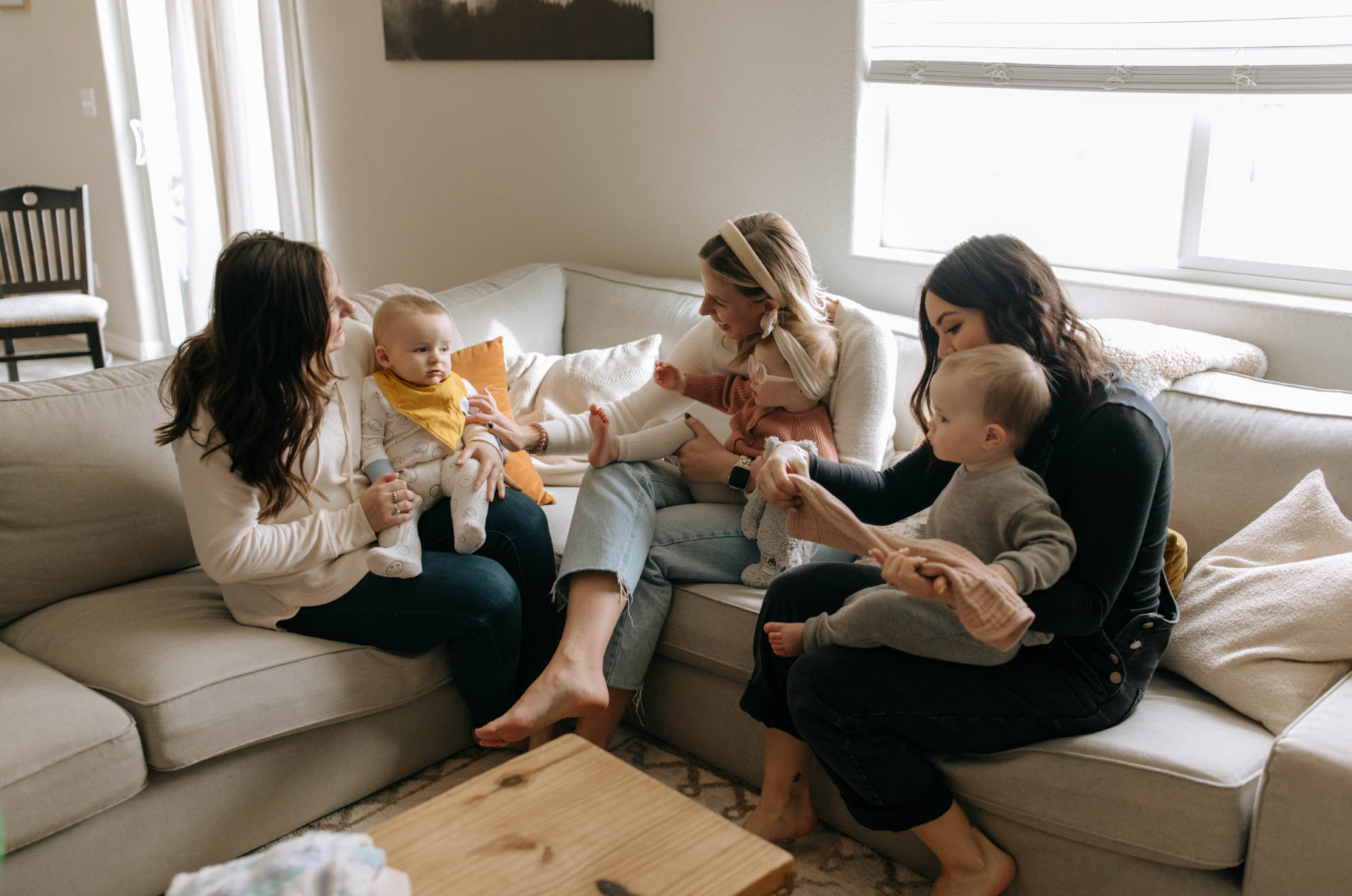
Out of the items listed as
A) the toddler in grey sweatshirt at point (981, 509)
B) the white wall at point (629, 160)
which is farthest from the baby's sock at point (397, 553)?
the white wall at point (629, 160)

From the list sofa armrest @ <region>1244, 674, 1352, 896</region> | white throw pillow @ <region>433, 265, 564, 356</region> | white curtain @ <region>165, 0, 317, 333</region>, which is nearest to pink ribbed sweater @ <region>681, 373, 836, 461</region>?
white throw pillow @ <region>433, 265, 564, 356</region>

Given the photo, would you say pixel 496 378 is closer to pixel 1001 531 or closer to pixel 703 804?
pixel 703 804

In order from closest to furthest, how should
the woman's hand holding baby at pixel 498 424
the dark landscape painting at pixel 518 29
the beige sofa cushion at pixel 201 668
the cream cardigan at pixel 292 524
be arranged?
the beige sofa cushion at pixel 201 668 < the cream cardigan at pixel 292 524 < the woman's hand holding baby at pixel 498 424 < the dark landscape painting at pixel 518 29

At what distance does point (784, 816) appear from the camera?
5.59ft

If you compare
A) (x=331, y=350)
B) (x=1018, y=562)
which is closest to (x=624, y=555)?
(x=331, y=350)

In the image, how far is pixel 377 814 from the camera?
1851 mm

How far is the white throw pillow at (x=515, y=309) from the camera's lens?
264 cm

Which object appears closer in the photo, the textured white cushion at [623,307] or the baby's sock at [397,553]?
the baby's sock at [397,553]

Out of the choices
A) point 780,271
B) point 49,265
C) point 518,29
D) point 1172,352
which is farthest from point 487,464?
point 49,265

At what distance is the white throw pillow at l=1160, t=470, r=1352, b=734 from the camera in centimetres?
148

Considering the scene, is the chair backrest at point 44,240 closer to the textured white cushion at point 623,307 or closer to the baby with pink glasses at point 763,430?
the textured white cushion at point 623,307

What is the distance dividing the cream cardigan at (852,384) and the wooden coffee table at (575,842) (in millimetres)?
838

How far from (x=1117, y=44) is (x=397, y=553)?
6.01 ft

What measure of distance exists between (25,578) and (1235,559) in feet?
6.71
